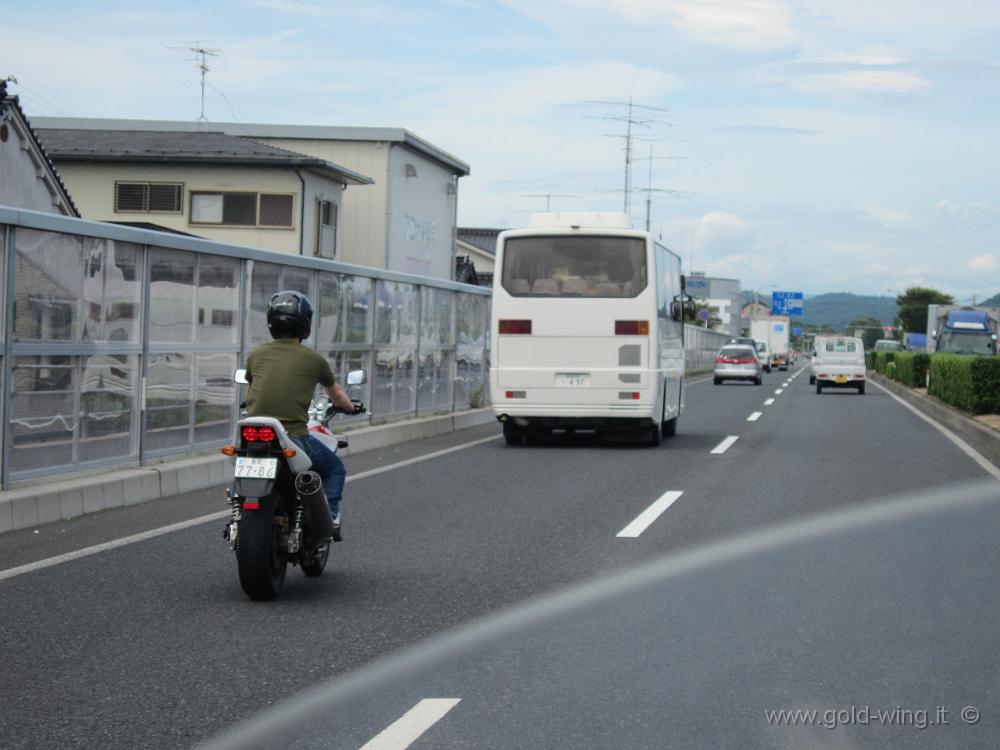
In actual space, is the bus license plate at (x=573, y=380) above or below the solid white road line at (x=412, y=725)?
above

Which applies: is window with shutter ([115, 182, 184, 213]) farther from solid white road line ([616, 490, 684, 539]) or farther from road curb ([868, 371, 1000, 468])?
solid white road line ([616, 490, 684, 539])

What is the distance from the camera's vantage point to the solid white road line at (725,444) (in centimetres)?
1661

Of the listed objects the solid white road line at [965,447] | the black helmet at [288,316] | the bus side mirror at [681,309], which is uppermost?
the bus side mirror at [681,309]

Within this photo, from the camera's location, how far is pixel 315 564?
7332mm

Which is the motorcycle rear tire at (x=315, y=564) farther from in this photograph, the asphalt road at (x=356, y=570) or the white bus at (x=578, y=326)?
the white bus at (x=578, y=326)

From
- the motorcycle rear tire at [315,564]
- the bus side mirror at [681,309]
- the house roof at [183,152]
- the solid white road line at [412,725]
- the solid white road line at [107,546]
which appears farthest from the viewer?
the house roof at [183,152]

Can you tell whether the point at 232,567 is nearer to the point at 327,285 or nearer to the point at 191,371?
the point at 191,371

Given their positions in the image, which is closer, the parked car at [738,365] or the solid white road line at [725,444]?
the solid white road line at [725,444]

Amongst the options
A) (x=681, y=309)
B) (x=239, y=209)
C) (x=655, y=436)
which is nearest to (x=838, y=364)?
(x=239, y=209)

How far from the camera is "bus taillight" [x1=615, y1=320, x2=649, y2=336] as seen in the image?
16844 millimetres

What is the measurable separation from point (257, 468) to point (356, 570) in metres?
1.55

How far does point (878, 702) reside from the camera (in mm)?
4879

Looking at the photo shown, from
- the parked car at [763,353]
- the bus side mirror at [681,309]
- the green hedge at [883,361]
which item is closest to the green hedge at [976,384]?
the bus side mirror at [681,309]

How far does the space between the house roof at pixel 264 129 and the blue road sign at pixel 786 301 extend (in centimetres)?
7663
